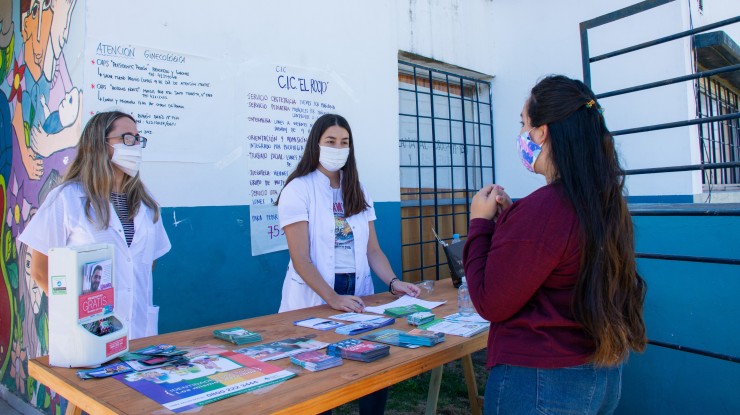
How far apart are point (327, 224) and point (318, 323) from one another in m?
0.58

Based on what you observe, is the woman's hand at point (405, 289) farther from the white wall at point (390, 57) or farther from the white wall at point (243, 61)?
the white wall at point (243, 61)

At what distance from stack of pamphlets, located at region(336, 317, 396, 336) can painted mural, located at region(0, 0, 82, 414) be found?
1.98 meters

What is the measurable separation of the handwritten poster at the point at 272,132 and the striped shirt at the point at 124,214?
1.30m

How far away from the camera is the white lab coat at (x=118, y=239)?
6.62ft

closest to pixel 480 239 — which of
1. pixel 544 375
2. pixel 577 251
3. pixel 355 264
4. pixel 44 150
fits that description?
pixel 577 251

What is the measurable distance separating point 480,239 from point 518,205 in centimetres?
15

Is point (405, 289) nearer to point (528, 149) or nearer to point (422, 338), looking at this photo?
point (422, 338)

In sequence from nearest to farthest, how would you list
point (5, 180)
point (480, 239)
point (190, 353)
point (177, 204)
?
point (480, 239), point (190, 353), point (177, 204), point (5, 180)

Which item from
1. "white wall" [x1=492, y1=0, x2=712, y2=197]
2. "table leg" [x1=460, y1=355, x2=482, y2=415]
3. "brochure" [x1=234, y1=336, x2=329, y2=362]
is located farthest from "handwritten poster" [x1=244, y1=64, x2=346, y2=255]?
"white wall" [x1=492, y1=0, x2=712, y2=197]

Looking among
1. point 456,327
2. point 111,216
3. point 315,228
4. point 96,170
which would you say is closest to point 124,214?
point 111,216

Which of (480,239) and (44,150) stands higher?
(44,150)

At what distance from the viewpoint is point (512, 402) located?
4.35 ft

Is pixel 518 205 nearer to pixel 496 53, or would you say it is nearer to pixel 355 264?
pixel 355 264

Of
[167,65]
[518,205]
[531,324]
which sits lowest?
[531,324]
